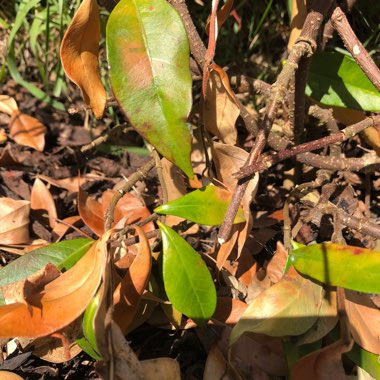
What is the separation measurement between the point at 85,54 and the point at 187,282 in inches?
18.7

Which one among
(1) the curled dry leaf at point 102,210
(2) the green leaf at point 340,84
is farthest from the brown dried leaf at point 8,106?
(2) the green leaf at point 340,84

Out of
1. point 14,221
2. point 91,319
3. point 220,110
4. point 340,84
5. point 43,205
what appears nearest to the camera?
point 91,319

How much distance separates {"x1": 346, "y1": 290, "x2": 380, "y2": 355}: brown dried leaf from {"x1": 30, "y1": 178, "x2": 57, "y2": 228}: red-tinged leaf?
760mm

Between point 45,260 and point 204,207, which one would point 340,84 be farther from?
point 45,260

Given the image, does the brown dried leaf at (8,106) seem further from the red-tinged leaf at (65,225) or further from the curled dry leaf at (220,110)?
the curled dry leaf at (220,110)

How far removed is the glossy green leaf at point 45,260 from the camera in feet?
3.83

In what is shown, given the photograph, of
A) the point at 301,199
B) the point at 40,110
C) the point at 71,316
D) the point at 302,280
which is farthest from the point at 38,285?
the point at 40,110

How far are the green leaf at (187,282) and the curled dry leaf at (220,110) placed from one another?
0.84ft

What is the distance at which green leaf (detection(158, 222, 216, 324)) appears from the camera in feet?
3.46

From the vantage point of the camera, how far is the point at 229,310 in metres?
1.20

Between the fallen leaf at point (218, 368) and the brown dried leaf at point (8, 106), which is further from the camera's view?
the brown dried leaf at point (8, 106)

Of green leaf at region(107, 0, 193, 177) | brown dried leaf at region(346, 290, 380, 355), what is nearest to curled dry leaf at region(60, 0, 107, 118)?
green leaf at region(107, 0, 193, 177)

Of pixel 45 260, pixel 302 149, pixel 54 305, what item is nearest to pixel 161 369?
pixel 54 305

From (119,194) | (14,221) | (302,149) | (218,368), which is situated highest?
(302,149)
